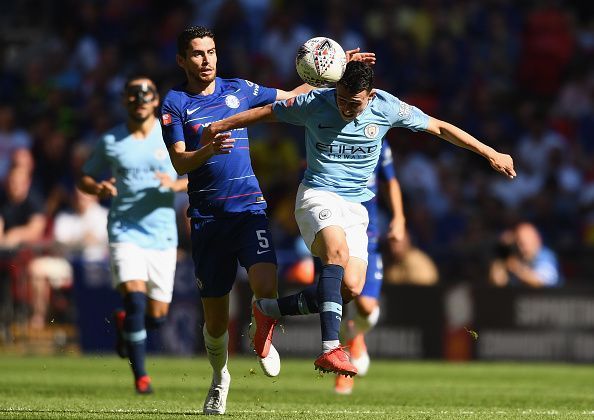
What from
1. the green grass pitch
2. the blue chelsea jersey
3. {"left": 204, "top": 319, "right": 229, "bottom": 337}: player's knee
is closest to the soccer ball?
Answer: the blue chelsea jersey

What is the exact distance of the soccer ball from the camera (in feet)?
30.9

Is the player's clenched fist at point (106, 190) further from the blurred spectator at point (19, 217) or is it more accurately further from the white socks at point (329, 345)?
the blurred spectator at point (19, 217)

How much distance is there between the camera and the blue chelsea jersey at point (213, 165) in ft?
32.1

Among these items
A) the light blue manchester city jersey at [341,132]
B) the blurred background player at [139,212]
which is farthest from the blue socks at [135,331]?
the light blue manchester city jersey at [341,132]

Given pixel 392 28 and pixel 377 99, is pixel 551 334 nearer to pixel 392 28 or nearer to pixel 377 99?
pixel 392 28

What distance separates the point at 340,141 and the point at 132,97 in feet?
10.2

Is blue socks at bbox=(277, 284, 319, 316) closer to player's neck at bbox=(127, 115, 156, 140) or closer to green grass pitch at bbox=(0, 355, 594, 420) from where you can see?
green grass pitch at bbox=(0, 355, 594, 420)

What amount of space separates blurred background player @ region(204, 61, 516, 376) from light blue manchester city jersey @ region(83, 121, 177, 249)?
2.70 meters

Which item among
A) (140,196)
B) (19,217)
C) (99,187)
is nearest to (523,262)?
(19,217)

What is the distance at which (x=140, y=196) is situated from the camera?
12.2 metres

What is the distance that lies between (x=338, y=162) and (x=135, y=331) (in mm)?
3153

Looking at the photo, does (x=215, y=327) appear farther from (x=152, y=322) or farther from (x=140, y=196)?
(x=152, y=322)

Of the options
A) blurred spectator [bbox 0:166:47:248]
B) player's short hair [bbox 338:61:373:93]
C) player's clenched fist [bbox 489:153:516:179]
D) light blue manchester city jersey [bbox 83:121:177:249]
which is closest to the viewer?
player's short hair [bbox 338:61:373:93]

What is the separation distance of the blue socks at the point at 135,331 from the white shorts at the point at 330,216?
2.74 metres
